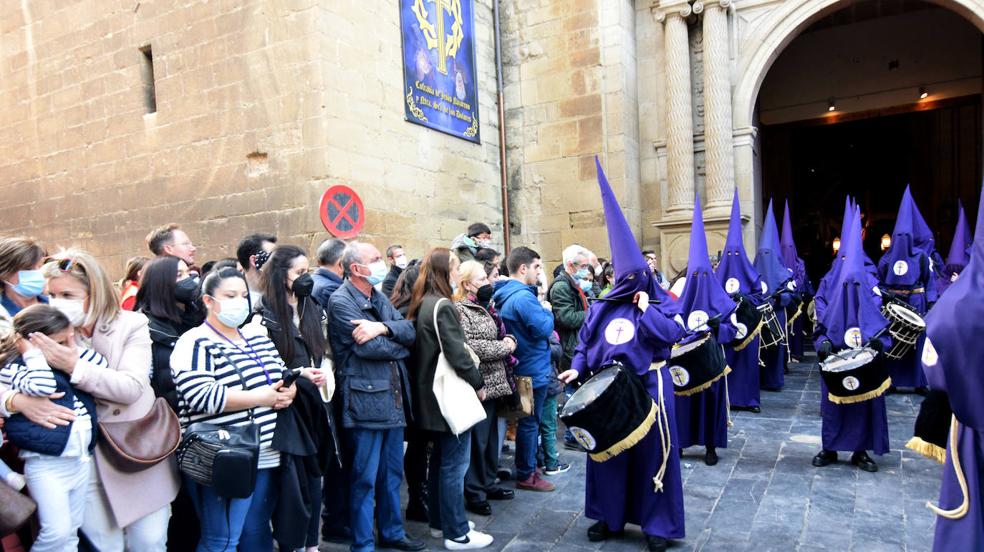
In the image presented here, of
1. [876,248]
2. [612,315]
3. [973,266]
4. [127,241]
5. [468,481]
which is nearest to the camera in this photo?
[973,266]

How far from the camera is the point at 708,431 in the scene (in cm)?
590

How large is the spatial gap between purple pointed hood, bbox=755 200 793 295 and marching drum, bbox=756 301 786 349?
0.70 metres

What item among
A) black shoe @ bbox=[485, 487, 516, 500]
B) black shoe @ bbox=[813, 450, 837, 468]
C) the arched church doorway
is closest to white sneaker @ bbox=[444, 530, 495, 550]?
black shoe @ bbox=[485, 487, 516, 500]

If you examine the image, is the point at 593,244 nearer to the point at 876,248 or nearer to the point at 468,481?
the point at 468,481

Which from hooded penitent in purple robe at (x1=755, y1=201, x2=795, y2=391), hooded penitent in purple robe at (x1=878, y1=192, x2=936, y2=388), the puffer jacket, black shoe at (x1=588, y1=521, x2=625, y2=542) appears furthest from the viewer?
hooded penitent in purple robe at (x1=755, y1=201, x2=795, y2=391)

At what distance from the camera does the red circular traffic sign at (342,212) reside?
779 cm

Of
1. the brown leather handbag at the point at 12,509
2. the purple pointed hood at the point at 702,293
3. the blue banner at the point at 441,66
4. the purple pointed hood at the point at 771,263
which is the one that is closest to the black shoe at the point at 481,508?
the purple pointed hood at the point at 702,293

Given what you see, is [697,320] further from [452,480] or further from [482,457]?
[452,480]

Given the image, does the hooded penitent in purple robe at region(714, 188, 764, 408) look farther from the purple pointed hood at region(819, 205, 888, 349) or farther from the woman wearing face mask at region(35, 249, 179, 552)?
the woman wearing face mask at region(35, 249, 179, 552)

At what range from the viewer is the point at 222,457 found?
2898 millimetres

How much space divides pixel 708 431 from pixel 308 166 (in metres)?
5.38

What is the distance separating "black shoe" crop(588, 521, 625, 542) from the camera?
4285 mm

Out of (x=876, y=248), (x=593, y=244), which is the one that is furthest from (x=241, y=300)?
(x=876, y=248)

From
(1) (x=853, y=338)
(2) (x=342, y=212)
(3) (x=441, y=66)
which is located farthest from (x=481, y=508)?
(3) (x=441, y=66)
